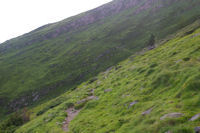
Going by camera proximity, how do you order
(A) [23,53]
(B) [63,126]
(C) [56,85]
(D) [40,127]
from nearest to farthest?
(B) [63,126] < (D) [40,127] < (C) [56,85] < (A) [23,53]

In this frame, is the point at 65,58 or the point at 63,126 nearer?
the point at 63,126

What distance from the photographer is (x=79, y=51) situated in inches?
4852

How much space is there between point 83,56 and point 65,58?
53.5ft

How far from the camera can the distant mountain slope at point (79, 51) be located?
8262cm

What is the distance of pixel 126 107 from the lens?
72.3 ft

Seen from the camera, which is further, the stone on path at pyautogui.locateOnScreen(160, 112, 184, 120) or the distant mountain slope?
the distant mountain slope

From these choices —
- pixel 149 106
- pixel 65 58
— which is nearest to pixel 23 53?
pixel 65 58

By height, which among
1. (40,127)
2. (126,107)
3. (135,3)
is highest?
(135,3)

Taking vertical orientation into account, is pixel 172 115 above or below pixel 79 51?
below

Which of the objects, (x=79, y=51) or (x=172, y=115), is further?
(x=79, y=51)

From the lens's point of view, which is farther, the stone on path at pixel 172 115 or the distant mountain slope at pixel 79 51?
the distant mountain slope at pixel 79 51

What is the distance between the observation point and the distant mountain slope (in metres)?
82.6

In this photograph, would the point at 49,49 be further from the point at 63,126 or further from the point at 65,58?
the point at 63,126

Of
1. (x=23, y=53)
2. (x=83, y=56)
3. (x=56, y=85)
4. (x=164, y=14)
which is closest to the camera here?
(x=56, y=85)
